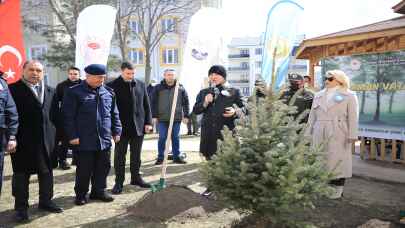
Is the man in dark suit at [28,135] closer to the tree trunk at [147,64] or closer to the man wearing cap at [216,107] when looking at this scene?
the man wearing cap at [216,107]

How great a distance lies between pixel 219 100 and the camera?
16.8ft

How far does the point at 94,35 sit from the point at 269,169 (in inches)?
246

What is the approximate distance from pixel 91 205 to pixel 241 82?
265 feet

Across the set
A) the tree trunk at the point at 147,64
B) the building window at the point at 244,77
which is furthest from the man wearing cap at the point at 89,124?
the building window at the point at 244,77

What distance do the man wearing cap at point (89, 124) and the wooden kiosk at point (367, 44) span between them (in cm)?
539

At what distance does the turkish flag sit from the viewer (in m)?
4.82

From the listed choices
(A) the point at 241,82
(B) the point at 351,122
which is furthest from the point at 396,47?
(A) the point at 241,82

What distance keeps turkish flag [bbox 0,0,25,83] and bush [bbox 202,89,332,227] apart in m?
3.06

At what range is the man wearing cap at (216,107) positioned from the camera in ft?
16.7

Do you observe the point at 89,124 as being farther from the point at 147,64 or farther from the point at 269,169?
the point at 147,64

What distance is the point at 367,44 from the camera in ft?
27.4

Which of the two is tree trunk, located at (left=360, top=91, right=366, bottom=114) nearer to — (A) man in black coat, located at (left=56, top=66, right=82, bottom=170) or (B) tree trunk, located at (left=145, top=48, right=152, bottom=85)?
(A) man in black coat, located at (left=56, top=66, right=82, bottom=170)

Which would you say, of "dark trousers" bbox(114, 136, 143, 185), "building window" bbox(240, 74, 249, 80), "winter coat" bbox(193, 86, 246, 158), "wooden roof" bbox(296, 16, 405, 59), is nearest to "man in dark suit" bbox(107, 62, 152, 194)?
"dark trousers" bbox(114, 136, 143, 185)

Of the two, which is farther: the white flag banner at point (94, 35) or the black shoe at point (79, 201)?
the white flag banner at point (94, 35)
